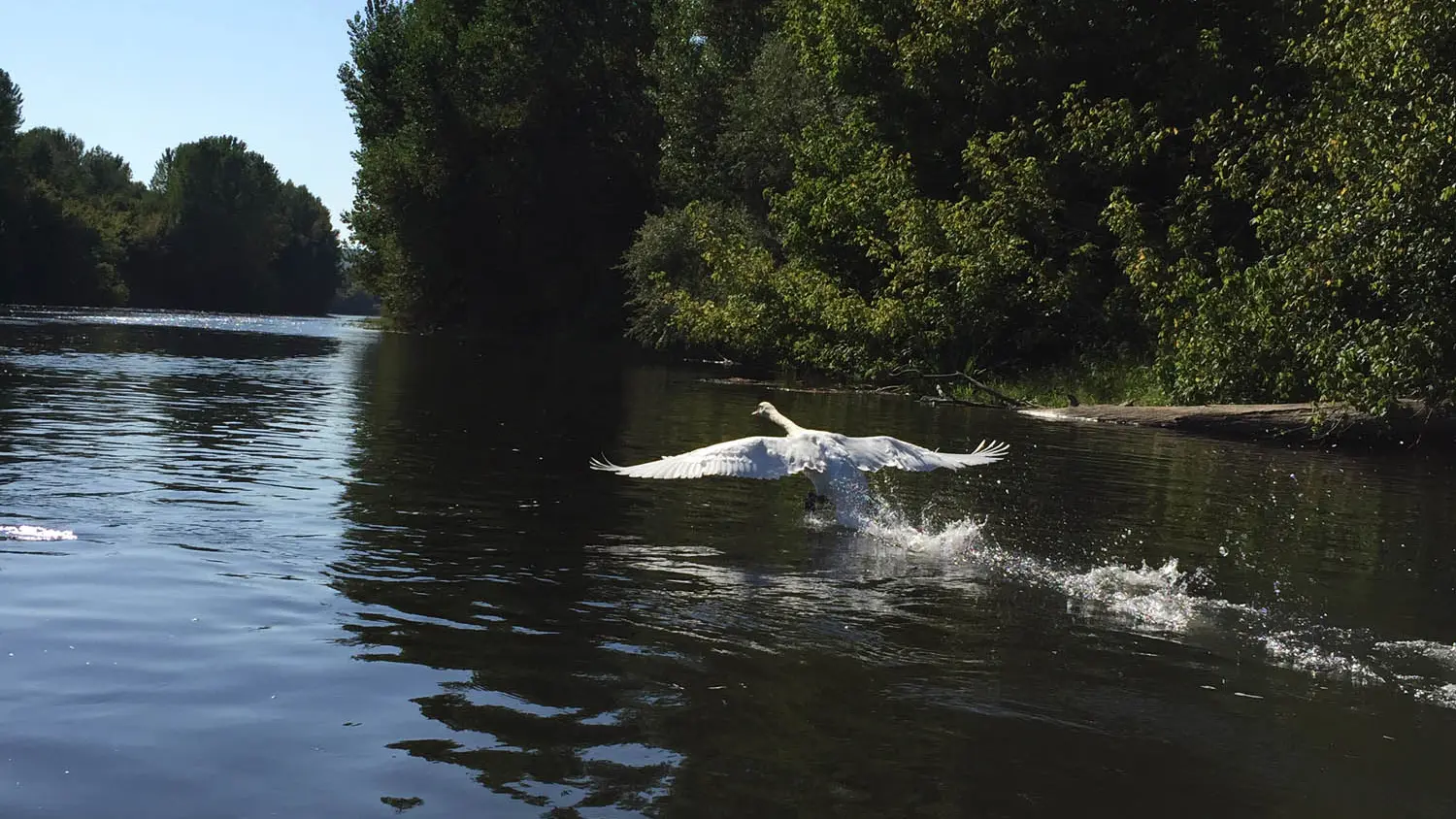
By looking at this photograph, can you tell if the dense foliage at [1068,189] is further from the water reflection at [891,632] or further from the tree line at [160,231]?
the tree line at [160,231]

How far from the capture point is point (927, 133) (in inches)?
1485

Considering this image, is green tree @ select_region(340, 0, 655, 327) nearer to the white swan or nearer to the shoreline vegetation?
the shoreline vegetation

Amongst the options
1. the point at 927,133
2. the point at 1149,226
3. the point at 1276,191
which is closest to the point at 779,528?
the point at 1276,191

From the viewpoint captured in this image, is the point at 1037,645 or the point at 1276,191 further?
the point at 1276,191

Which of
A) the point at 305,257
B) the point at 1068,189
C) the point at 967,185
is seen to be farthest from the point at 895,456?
the point at 305,257

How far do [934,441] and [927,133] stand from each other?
59.7ft

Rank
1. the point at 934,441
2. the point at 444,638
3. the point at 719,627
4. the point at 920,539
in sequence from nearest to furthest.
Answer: the point at 444,638 < the point at 719,627 < the point at 920,539 < the point at 934,441

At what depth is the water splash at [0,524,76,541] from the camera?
10344 mm

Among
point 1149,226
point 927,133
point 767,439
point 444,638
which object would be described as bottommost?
point 444,638

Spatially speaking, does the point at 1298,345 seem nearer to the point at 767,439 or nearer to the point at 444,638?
the point at 767,439

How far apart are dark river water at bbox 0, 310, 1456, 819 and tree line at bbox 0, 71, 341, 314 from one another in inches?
3580

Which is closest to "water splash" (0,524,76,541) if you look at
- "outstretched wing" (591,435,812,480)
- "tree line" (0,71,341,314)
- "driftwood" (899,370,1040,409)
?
"outstretched wing" (591,435,812,480)

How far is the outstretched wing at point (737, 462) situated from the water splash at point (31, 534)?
4405 mm

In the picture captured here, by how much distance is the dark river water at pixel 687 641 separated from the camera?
19.4 feet
